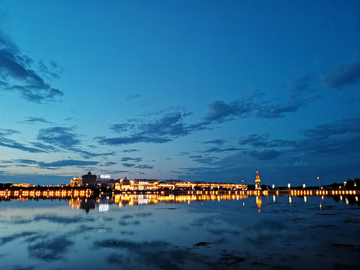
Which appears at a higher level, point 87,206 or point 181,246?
point 181,246

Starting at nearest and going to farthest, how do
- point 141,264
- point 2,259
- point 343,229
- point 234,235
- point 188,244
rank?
point 141,264 < point 2,259 < point 188,244 < point 234,235 < point 343,229

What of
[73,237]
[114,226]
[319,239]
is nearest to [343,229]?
[319,239]

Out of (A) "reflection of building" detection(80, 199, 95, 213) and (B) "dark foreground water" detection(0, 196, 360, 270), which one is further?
(A) "reflection of building" detection(80, 199, 95, 213)

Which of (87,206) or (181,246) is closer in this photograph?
(181,246)

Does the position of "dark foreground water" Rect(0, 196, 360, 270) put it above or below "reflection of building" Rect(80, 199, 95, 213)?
above

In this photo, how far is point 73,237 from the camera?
24.3 metres

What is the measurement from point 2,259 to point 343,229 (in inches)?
1153

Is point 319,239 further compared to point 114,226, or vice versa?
point 114,226

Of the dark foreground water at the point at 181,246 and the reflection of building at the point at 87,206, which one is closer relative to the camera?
the dark foreground water at the point at 181,246

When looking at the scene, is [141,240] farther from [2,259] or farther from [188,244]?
[2,259]

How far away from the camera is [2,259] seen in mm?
17109

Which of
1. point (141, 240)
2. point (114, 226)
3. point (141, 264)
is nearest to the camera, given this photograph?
point (141, 264)

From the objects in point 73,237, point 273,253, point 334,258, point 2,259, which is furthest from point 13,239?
point 334,258

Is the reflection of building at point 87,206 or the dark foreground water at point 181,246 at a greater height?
the dark foreground water at point 181,246
